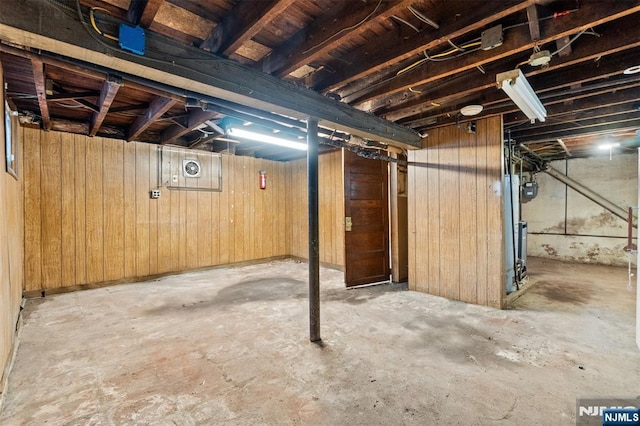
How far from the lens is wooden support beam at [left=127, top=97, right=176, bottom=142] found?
119 inches

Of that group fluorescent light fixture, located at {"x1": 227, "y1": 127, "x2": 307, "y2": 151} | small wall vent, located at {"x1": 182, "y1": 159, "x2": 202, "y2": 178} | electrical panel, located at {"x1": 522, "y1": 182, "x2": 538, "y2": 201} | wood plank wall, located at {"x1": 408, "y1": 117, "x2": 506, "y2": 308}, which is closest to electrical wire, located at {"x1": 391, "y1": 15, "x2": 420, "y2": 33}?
wood plank wall, located at {"x1": 408, "y1": 117, "x2": 506, "y2": 308}

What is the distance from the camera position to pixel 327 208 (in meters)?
5.99

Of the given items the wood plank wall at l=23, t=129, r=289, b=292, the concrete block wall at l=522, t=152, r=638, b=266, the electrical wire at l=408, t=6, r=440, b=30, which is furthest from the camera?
the concrete block wall at l=522, t=152, r=638, b=266

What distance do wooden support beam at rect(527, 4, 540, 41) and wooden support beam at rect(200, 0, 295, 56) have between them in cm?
140

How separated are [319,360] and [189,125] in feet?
11.0

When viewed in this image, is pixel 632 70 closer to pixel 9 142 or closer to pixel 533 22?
pixel 533 22

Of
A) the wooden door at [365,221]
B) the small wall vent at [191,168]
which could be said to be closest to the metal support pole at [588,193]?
the wooden door at [365,221]

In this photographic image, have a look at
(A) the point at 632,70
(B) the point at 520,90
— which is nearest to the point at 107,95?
(B) the point at 520,90

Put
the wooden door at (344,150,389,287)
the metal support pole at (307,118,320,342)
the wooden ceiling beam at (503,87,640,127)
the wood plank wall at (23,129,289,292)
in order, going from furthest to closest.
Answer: the wooden door at (344,150,389,287)
the wood plank wall at (23,129,289,292)
the wooden ceiling beam at (503,87,640,127)
the metal support pole at (307,118,320,342)

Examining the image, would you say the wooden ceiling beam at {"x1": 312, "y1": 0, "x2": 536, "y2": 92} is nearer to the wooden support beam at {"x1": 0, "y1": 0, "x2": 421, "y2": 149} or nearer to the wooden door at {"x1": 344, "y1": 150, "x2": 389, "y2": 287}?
the wooden support beam at {"x1": 0, "y1": 0, "x2": 421, "y2": 149}

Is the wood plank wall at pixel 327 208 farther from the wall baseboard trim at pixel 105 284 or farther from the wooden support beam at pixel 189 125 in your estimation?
the wooden support beam at pixel 189 125

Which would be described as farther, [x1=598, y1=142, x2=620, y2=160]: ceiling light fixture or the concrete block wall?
the concrete block wall

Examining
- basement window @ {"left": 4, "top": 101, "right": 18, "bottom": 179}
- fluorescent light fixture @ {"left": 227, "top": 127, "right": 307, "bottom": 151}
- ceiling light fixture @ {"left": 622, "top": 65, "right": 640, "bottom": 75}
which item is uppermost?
ceiling light fixture @ {"left": 622, "top": 65, "right": 640, "bottom": 75}

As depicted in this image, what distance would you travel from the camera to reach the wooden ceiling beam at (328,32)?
1.68 m
